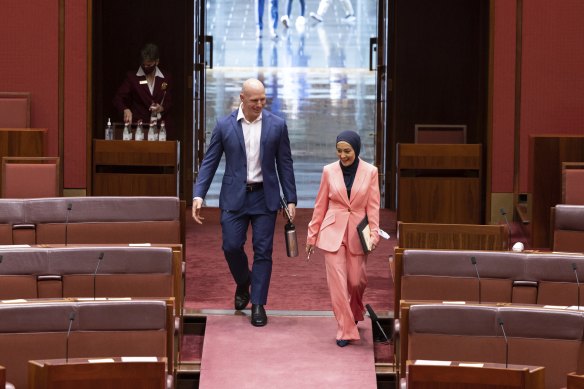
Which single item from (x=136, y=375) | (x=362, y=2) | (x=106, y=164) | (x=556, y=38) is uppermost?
(x=362, y=2)

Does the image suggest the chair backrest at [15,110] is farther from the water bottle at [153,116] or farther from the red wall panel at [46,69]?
the water bottle at [153,116]

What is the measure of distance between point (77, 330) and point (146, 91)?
5.60 m

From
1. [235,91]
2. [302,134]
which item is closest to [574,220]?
[302,134]

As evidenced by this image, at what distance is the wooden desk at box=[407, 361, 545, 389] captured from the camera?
4.62 meters

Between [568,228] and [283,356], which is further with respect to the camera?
[568,228]

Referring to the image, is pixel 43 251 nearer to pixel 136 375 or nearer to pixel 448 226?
pixel 136 375

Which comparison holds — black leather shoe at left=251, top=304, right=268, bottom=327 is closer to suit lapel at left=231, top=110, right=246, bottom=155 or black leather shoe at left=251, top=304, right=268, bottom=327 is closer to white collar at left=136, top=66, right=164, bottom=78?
suit lapel at left=231, top=110, right=246, bottom=155

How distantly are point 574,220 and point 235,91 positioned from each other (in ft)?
34.1

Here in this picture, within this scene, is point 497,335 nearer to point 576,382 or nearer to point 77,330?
point 576,382

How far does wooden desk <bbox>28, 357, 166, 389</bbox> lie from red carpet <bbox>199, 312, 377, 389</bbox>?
1418 mm

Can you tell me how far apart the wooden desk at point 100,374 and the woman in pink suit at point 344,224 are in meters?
2.05

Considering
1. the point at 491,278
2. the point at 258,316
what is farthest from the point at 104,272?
the point at 491,278

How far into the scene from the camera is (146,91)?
10602mm

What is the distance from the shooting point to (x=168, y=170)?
32.7 feet
